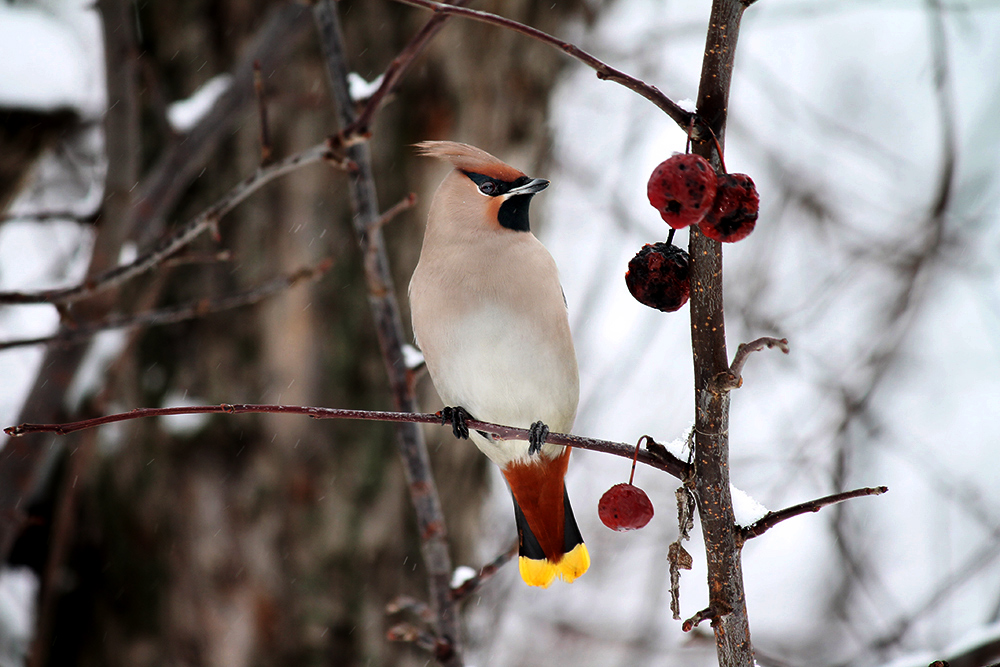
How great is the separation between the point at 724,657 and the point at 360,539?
255 centimetres

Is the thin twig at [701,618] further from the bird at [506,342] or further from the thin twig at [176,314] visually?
the thin twig at [176,314]

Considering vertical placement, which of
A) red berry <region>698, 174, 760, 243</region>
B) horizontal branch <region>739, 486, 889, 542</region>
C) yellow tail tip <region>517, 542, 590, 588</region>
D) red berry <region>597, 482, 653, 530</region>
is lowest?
horizontal branch <region>739, 486, 889, 542</region>

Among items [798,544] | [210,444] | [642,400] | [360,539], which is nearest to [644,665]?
[642,400]

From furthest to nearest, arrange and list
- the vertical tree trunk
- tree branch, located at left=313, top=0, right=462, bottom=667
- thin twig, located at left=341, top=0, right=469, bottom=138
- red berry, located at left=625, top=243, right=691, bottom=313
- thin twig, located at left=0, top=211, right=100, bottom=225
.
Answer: the vertical tree trunk, thin twig, located at left=0, top=211, right=100, bottom=225, tree branch, located at left=313, top=0, right=462, bottom=667, thin twig, located at left=341, top=0, right=469, bottom=138, red berry, located at left=625, top=243, right=691, bottom=313

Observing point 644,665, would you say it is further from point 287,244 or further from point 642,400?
point 287,244

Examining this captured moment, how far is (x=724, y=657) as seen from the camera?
1.27 m

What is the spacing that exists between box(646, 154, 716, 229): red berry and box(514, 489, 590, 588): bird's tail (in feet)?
4.84

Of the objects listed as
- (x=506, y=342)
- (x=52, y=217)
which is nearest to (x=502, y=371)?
(x=506, y=342)

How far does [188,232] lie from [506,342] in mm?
925

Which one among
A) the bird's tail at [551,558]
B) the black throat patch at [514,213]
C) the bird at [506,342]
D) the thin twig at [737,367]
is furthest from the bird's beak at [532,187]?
the thin twig at [737,367]

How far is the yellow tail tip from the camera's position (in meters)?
2.54

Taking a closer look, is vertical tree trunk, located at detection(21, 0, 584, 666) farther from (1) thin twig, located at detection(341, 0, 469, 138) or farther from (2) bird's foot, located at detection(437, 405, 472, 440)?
(1) thin twig, located at detection(341, 0, 469, 138)

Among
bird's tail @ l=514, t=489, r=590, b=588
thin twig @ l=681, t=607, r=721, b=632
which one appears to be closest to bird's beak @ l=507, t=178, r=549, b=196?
bird's tail @ l=514, t=489, r=590, b=588

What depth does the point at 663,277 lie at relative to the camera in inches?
54.2
